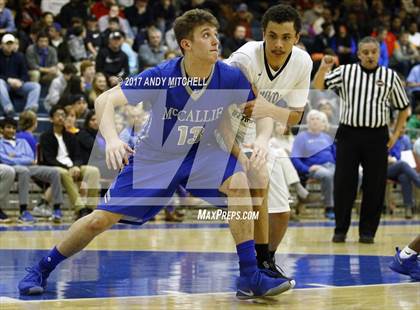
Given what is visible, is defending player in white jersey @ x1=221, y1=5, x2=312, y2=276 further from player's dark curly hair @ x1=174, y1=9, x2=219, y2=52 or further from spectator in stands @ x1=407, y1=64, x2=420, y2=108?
spectator in stands @ x1=407, y1=64, x2=420, y2=108

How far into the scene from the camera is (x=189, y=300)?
5445 millimetres

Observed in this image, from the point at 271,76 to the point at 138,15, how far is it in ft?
36.6

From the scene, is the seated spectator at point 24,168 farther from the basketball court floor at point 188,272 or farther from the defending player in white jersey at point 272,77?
the defending player in white jersey at point 272,77

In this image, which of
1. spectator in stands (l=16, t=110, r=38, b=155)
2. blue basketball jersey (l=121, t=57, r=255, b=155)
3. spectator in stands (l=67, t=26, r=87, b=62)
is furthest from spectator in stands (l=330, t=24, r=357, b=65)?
blue basketball jersey (l=121, t=57, r=255, b=155)

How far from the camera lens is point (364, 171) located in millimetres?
9867

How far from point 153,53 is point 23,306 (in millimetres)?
10973

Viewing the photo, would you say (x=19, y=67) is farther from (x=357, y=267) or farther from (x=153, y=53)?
(x=357, y=267)

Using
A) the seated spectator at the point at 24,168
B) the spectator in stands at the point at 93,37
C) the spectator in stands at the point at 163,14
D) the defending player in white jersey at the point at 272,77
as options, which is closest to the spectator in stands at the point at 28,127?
the seated spectator at the point at 24,168

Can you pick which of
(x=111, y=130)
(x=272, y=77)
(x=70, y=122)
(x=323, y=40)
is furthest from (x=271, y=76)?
(x=323, y=40)

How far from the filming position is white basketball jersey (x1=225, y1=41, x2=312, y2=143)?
6.10 meters

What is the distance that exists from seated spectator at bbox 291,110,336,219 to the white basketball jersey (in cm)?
675

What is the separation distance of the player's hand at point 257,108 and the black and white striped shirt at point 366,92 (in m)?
4.07

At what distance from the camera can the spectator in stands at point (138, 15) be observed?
1690 centimetres

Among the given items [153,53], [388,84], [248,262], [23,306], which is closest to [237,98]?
[248,262]
